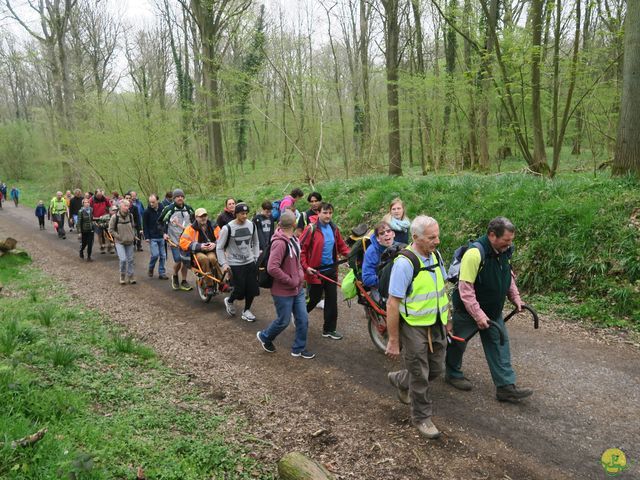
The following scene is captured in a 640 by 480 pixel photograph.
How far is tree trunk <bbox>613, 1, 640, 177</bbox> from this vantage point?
8438 millimetres

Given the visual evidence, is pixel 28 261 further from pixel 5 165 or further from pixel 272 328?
pixel 5 165

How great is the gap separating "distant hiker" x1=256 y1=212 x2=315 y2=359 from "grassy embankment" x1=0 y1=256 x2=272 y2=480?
1434 mm

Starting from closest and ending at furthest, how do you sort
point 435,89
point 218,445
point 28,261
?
1. point 218,445
2. point 28,261
3. point 435,89

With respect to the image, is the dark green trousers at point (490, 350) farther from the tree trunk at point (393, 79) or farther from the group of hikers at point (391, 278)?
the tree trunk at point (393, 79)

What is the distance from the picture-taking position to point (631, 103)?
8.55 m

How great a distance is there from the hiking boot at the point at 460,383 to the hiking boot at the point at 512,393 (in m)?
0.36

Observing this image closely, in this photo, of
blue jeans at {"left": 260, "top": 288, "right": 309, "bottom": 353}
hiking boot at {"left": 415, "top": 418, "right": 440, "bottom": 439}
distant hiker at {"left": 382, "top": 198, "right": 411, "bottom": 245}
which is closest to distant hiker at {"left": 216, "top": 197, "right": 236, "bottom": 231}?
blue jeans at {"left": 260, "top": 288, "right": 309, "bottom": 353}

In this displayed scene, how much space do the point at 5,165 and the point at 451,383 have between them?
56.0m

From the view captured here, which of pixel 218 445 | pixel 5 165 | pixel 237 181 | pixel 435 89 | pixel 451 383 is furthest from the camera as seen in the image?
pixel 5 165

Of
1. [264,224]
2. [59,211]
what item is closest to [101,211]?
[59,211]

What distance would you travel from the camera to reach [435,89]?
17000 mm

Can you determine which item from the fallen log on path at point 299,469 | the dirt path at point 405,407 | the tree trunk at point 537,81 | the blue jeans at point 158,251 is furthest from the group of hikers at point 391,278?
the tree trunk at point 537,81

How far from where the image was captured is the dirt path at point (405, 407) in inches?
142

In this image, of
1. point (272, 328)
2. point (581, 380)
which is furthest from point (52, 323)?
point (581, 380)
